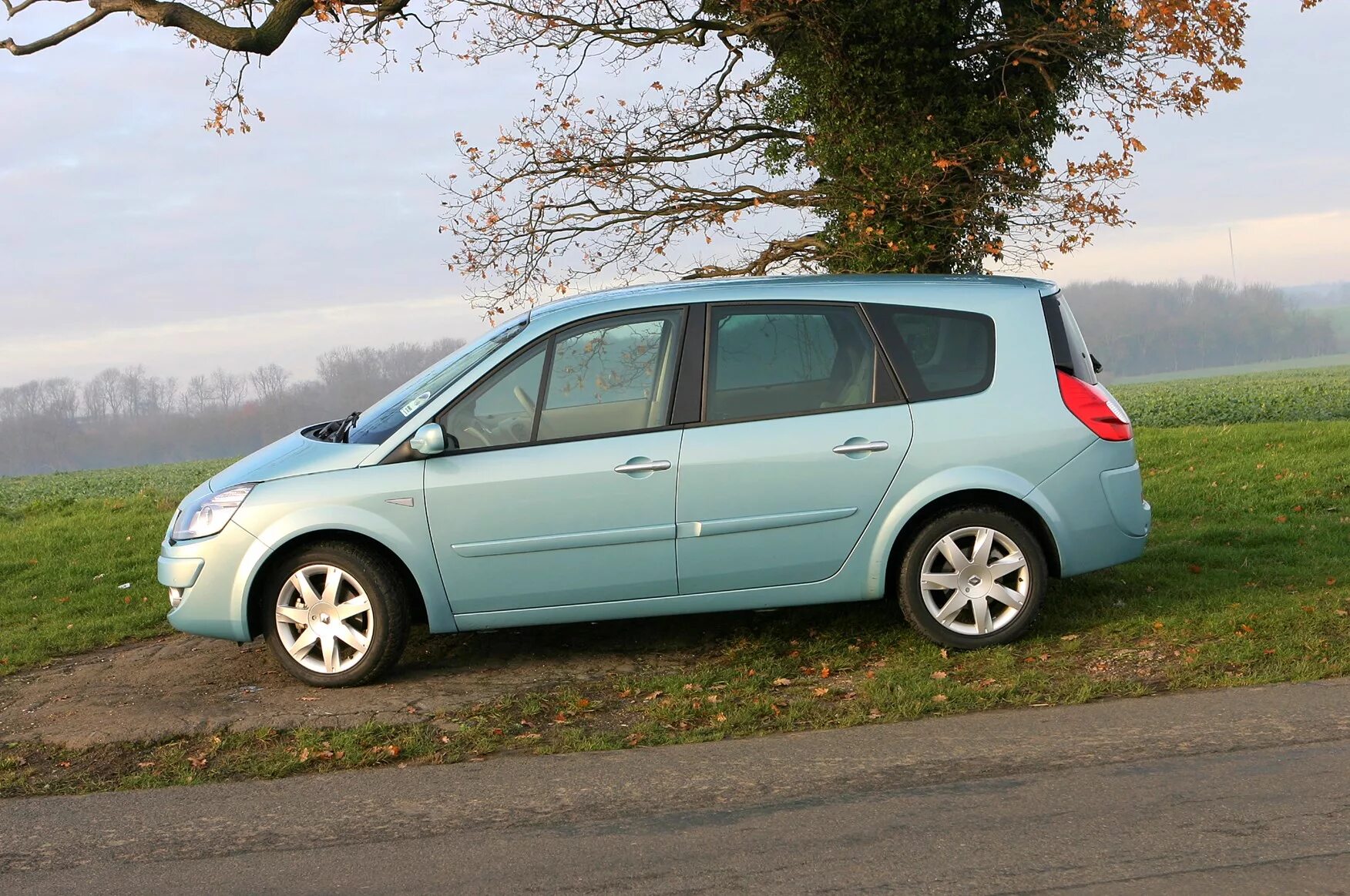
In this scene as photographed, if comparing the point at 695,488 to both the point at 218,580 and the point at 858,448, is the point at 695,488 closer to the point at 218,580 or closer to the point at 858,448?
the point at 858,448

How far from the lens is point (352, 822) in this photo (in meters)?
4.66

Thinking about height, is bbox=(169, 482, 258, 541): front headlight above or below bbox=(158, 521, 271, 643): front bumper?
above

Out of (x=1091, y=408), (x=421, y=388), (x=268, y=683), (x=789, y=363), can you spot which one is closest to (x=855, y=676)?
(x=789, y=363)

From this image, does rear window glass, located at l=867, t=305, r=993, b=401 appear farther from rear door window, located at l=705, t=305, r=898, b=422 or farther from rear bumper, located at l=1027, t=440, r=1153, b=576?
rear bumper, located at l=1027, t=440, r=1153, b=576

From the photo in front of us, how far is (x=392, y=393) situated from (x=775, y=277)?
7.52ft

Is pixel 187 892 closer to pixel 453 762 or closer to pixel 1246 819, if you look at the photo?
pixel 453 762

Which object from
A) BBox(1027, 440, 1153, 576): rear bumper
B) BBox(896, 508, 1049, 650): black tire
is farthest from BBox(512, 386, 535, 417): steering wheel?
BBox(1027, 440, 1153, 576): rear bumper

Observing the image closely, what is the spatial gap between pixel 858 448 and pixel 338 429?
9.57ft

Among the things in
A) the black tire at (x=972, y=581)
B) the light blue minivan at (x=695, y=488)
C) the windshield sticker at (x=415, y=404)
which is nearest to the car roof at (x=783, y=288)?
the light blue minivan at (x=695, y=488)

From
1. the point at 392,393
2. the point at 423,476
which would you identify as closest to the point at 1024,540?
the point at 423,476

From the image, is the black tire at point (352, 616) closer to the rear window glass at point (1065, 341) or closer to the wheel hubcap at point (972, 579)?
the wheel hubcap at point (972, 579)

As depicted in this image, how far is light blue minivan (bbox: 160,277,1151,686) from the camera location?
646 cm

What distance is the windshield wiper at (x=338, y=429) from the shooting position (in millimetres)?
7062

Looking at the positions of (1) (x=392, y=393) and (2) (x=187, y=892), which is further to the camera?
(1) (x=392, y=393)
